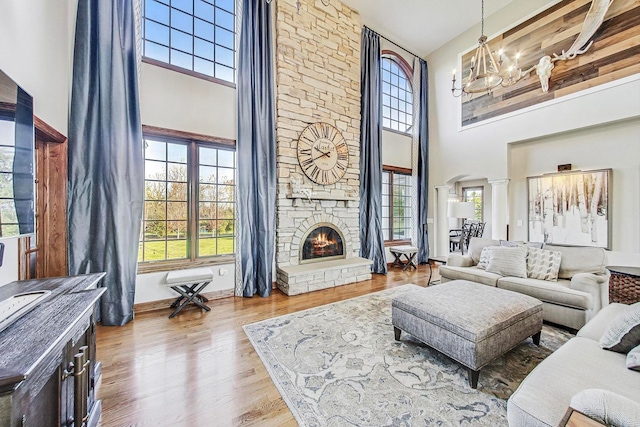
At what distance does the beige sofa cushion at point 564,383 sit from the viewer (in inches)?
42.4

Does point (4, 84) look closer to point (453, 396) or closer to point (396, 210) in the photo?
point (453, 396)

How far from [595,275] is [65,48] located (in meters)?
6.15

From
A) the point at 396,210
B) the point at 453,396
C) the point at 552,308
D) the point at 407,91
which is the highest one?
the point at 407,91

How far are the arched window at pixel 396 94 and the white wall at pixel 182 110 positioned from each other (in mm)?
3636

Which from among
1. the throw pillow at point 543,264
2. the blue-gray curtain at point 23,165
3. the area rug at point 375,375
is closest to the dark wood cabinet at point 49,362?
the blue-gray curtain at point 23,165

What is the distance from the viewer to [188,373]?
203cm

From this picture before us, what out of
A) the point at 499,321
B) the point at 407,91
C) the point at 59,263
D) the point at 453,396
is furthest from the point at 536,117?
the point at 59,263

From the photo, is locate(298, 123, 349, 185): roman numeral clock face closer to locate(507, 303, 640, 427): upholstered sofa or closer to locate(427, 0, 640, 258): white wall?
locate(427, 0, 640, 258): white wall

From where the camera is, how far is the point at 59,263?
254cm

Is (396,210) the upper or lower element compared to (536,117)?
lower

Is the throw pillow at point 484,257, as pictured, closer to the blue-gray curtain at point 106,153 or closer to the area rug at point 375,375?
the area rug at point 375,375

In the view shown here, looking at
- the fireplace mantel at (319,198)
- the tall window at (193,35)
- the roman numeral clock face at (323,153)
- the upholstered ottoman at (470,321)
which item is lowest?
the upholstered ottoman at (470,321)

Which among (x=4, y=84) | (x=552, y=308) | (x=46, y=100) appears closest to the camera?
(x=4, y=84)

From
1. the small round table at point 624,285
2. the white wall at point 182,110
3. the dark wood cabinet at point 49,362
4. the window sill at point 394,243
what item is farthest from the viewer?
the window sill at point 394,243
